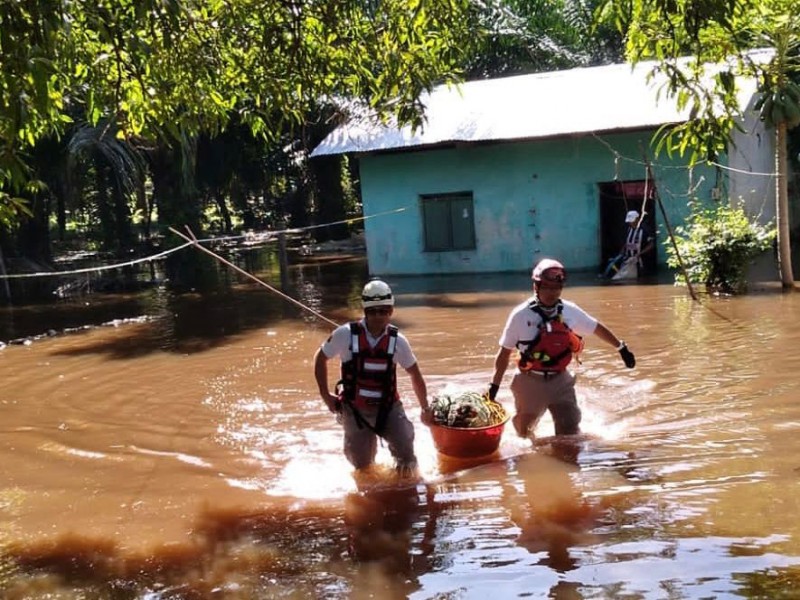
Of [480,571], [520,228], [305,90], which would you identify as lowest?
[480,571]

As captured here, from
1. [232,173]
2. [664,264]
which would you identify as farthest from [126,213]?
[664,264]

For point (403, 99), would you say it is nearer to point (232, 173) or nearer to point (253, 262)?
point (253, 262)

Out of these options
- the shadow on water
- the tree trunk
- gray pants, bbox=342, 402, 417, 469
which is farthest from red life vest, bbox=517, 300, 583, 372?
the tree trunk

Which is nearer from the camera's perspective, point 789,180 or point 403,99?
point 403,99

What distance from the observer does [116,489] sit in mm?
6434

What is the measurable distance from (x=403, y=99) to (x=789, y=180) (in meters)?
17.3

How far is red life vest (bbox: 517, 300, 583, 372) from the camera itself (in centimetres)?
614

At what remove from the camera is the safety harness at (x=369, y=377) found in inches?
226

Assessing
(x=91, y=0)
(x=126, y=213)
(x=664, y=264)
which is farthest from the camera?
(x=126, y=213)

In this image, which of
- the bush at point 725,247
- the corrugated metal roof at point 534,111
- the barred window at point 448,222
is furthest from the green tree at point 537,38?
the bush at point 725,247

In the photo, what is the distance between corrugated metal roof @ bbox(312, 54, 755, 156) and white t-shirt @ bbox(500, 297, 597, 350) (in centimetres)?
1027

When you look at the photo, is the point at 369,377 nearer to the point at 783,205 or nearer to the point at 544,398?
the point at 544,398

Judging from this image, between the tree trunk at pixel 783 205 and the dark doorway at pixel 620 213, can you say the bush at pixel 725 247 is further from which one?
the dark doorway at pixel 620 213

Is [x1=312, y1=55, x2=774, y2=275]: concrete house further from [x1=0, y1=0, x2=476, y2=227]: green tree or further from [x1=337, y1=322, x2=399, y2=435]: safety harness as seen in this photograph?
[x1=337, y1=322, x2=399, y2=435]: safety harness
